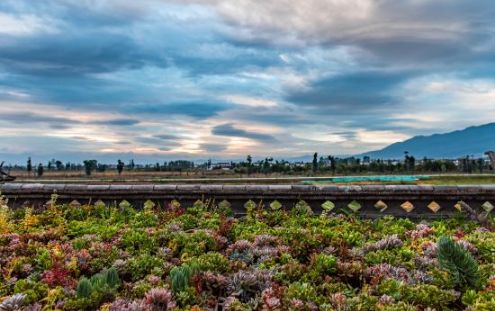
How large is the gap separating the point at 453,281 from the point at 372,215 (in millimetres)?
4276

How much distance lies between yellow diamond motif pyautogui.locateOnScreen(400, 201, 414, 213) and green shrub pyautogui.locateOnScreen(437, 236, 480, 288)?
4.41 meters

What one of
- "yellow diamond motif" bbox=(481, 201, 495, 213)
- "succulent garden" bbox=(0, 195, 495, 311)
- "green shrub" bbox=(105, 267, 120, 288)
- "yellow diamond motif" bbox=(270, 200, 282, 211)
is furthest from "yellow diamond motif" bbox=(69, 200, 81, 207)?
"yellow diamond motif" bbox=(481, 201, 495, 213)

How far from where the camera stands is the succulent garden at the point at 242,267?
4598mm

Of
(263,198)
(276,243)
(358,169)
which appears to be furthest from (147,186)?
(358,169)

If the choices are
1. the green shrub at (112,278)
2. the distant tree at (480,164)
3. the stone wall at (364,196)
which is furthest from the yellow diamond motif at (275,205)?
the distant tree at (480,164)

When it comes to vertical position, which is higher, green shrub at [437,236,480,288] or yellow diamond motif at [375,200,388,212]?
yellow diamond motif at [375,200,388,212]

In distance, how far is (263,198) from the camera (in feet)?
30.7

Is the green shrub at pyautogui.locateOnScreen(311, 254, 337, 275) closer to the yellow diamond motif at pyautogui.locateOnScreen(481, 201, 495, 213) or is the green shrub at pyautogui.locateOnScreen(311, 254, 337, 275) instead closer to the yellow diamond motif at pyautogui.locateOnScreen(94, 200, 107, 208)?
the yellow diamond motif at pyautogui.locateOnScreen(481, 201, 495, 213)

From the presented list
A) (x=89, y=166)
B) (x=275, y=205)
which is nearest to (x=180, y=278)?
(x=275, y=205)

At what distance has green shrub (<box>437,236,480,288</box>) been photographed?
16.0ft

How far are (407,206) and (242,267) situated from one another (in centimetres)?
486

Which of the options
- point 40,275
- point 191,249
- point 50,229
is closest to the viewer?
point 40,275

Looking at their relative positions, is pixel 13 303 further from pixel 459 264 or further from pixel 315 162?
pixel 315 162

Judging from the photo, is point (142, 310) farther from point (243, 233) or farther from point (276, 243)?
point (243, 233)
